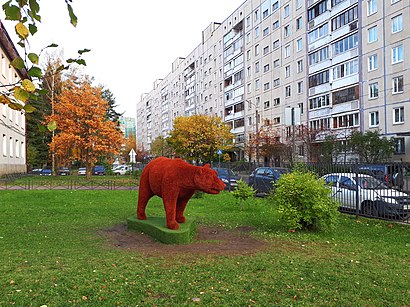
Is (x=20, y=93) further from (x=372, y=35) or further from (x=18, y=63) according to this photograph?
(x=372, y=35)

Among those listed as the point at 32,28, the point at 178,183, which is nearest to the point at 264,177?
the point at 178,183

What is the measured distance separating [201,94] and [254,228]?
65949 millimetres

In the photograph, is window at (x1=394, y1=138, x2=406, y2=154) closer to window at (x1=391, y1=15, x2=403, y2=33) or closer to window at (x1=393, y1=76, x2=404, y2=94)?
window at (x1=393, y1=76, x2=404, y2=94)

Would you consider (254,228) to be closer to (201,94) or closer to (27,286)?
(27,286)

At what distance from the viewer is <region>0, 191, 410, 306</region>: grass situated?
16.2ft

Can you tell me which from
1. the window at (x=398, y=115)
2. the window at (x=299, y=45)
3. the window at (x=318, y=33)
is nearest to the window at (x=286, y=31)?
the window at (x=299, y=45)

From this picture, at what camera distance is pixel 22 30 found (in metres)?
1.74

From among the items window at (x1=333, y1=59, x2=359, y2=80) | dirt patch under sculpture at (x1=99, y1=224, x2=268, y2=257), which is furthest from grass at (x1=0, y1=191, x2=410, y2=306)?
window at (x1=333, y1=59, x2=359, y2=80)

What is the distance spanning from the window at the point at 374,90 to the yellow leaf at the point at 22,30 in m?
37.1

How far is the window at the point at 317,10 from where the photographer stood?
134 ft

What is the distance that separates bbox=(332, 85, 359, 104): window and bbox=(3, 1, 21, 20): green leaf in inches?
1520

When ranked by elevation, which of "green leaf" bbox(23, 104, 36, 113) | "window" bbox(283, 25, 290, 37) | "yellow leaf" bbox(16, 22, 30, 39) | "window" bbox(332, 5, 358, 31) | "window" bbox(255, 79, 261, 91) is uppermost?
"window" bbox(283, 25, 290, 37)

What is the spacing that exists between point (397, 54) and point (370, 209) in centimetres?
2513

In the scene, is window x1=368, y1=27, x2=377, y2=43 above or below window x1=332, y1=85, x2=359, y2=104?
above
